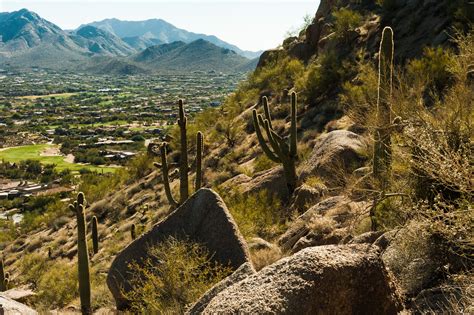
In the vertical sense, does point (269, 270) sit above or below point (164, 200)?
above

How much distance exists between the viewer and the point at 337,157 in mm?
16000

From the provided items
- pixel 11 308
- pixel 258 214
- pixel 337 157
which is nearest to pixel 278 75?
pixel 337 157

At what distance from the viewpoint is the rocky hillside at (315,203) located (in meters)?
5.49

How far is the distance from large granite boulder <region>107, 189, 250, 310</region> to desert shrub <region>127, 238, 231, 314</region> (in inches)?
9.7

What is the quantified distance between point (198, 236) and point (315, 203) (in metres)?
5.45

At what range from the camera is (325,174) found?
52.4ft

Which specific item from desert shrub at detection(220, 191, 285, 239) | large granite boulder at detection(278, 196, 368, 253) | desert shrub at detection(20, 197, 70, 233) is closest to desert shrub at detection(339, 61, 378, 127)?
large granite boulder at detection(278, 196, 368, 253)

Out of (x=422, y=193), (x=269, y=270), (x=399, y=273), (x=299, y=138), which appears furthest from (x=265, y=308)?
(x=299, y=138)

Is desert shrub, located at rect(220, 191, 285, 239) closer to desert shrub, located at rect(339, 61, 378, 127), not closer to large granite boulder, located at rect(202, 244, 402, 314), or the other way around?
desert shrub, located at rect(339, 61, 378, 127)

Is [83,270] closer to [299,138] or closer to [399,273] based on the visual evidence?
[399,273]

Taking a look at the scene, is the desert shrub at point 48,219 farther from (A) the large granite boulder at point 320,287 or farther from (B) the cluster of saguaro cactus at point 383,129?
(A) the large granite boulder at point 320,287

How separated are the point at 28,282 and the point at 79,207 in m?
11.8

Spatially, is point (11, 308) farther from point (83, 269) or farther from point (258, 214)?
point (258, 214)

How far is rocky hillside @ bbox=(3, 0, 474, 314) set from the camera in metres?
5.49
